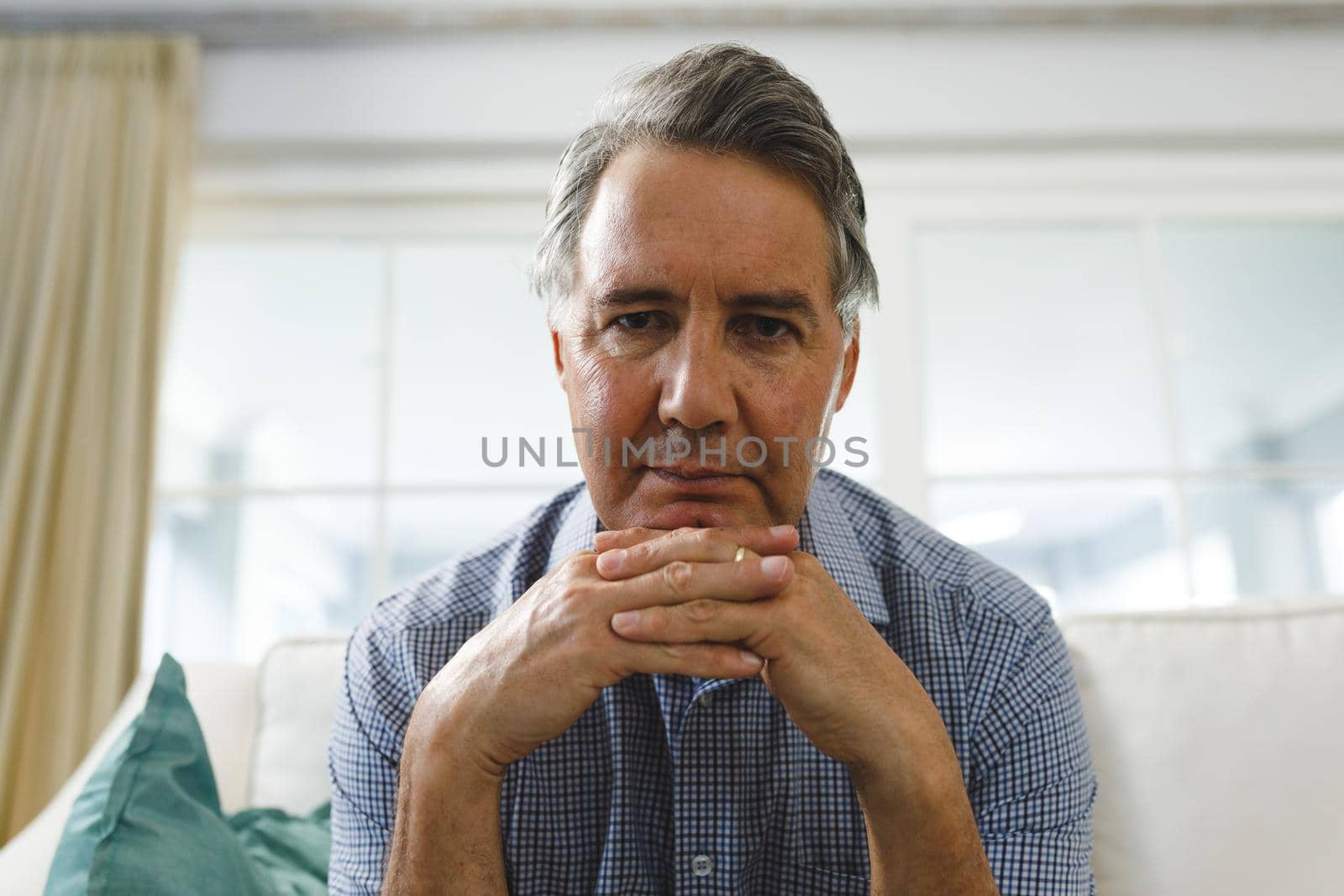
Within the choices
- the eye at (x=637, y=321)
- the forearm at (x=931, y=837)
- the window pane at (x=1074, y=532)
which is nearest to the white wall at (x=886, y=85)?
the window pane at (x=1074, y=532)

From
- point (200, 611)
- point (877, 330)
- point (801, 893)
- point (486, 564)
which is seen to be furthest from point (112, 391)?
point (801, 893)

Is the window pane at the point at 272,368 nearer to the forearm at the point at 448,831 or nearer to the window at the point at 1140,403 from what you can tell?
the window at the point at 1140,403

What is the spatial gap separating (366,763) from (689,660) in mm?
475

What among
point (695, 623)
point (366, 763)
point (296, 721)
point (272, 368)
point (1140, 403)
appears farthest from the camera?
point (272, 368)

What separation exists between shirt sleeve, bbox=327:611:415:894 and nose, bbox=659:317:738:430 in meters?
0.49

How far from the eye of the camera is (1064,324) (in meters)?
2.78

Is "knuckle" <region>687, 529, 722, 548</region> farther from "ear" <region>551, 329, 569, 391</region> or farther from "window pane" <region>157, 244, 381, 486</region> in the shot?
"window pane" <region>157, 244, 381, 486</region>

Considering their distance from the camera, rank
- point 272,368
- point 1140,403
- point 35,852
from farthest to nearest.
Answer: point 272,368 → point 1140,403 → point 35,852

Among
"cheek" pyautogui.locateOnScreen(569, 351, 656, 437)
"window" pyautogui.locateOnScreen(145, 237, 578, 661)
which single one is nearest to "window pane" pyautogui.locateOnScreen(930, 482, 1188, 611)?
"window" pyautogui.locateOnScreen(145, 237, 578, 661)

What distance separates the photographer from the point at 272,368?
2.82m

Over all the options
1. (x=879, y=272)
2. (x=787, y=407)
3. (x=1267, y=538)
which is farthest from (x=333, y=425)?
(x=1267, y=538)

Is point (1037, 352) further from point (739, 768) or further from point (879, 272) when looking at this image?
point (739, 768)

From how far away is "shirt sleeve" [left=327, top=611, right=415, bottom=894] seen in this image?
1.25 meters

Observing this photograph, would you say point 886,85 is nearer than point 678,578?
No
